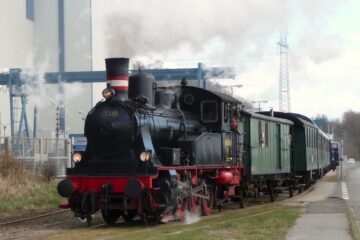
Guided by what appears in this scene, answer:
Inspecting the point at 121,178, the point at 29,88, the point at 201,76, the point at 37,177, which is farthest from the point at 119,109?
the point at 29,88

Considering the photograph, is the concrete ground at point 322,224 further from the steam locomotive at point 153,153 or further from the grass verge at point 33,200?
the grass verge at point 33,200

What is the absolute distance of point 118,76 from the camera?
37.9ft

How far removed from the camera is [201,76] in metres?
23.6

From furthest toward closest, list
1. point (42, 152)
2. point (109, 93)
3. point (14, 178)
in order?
point (42, 152)
point (14, 178)
point (109, 93)

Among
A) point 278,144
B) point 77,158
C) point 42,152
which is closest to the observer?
point 77,158

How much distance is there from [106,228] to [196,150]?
2.62m

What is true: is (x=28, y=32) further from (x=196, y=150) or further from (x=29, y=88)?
(x=196, y=150)

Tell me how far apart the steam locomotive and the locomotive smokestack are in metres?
0.02

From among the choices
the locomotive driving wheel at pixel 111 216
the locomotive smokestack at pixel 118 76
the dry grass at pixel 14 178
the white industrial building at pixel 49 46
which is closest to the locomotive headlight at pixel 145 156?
the locomotive smokestack at pixel 118 76

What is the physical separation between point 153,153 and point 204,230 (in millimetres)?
2155

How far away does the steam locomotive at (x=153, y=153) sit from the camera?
11.4 m

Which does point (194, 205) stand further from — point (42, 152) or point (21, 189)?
point (42, 152)

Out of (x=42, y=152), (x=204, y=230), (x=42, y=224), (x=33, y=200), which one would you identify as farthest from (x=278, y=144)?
(x=42, y=152)

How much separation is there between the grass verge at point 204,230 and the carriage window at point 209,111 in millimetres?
2534
